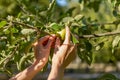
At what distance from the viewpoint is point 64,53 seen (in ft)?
4.53

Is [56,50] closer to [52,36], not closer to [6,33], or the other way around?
[52,36]

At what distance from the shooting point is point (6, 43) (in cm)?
173

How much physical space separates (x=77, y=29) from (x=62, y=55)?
534 millimetres

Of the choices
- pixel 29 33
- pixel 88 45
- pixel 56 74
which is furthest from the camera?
pixel 88 45

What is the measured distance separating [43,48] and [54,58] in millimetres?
58

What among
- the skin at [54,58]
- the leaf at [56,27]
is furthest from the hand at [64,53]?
the leaf at [56,27]

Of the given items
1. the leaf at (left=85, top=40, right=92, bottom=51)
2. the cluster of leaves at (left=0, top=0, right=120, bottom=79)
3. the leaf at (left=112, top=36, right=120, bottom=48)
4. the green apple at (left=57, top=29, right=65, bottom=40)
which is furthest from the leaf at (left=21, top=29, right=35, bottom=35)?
the leaf at (left=112, top=36, right=120, bottom=48)

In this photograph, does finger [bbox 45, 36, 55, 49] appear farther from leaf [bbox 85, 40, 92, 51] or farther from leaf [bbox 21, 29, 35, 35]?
leaf [bbox 85, 40, 92, 51]

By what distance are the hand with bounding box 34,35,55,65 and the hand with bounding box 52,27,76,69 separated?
3 centimetres

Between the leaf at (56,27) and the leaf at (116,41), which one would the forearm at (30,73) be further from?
the leaf at (116,41)

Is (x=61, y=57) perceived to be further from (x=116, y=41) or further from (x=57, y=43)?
(x=116, y=41)

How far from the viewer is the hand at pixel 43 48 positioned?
1.40 meters

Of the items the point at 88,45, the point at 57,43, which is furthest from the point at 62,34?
the point at 88,45

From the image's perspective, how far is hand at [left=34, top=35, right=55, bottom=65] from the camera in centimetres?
140
